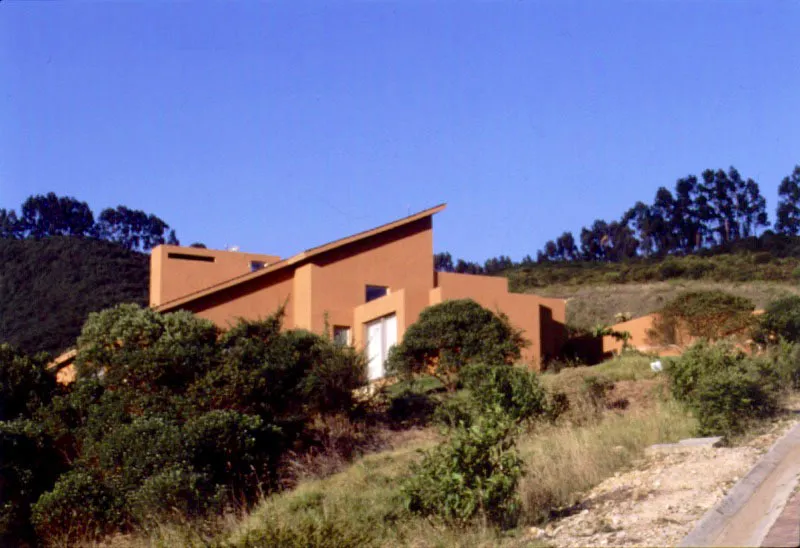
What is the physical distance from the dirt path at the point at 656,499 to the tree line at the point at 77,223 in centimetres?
4741

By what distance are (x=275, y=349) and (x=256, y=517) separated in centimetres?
640

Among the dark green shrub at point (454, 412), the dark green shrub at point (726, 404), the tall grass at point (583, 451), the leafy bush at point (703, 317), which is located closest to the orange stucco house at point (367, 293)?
the leafy bush at point (703, 317)

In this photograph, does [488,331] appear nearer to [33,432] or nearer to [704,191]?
[33,432]

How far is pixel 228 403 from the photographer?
16219 millimetres

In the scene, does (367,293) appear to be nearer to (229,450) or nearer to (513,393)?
(513,393)

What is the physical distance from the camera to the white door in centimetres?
2600

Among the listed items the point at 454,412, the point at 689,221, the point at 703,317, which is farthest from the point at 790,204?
the point at 454,412

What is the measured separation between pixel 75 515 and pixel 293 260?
1373cm

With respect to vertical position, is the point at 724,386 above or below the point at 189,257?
below

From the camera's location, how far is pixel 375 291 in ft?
93.0

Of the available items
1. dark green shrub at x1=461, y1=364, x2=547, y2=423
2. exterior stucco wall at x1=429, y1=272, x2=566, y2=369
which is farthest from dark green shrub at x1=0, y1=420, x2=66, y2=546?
exterior stucco wall at x1=429, y1=272, x2=566, y2=369

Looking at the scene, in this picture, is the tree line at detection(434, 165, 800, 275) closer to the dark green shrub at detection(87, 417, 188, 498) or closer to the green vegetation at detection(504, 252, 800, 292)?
the green vegetation at detection(504, 252, 800, 292)

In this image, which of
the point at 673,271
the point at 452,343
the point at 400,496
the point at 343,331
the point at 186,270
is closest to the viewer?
the point at 400,496

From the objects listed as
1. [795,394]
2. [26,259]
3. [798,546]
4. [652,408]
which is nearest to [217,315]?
[652,408]
